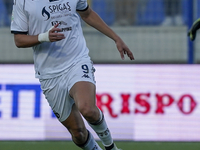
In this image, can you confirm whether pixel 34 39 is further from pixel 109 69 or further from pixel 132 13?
pixel 132 13

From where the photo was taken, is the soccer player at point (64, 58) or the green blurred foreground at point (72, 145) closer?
the soccer player at point (64, 58)

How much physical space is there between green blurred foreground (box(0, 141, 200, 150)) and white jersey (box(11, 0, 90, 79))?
1.81 m

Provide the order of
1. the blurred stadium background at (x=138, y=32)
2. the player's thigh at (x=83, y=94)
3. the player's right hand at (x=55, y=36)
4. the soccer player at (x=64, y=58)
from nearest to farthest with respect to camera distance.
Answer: the player's right hand at (x=55, y=36) → the player's thigh at (x=83, y=94) → the soccer player at (x=64, y=58) → the blurred stadium background at (x=138, y=32)

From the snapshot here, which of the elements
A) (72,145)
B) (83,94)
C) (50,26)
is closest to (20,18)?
(50,26)

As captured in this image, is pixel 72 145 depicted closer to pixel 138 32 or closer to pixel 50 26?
pixel 50 26

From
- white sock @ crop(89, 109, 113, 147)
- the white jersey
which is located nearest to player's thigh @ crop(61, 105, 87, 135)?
white sock @ crop(89, 109, 113, 147)

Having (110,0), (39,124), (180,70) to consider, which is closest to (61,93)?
(39,124)

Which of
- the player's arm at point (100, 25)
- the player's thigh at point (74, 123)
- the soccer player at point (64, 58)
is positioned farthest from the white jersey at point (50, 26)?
the player's thigh at point (74, 123)

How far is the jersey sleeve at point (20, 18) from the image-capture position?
4059mm

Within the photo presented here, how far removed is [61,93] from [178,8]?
13.1 ft

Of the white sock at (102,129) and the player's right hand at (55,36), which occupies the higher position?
the player's right hand at (55,36)

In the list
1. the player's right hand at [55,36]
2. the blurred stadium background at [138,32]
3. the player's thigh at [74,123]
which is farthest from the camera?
the blurred stadium background at [138,32]

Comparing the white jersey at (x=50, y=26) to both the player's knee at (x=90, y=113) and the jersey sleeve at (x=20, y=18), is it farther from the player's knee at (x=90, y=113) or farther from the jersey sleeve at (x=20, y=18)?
the player's knee at (x=90, y=113)

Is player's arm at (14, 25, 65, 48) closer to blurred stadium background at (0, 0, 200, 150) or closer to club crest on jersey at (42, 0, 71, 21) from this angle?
club crest on jersey at (42, 0, 71, 21)
